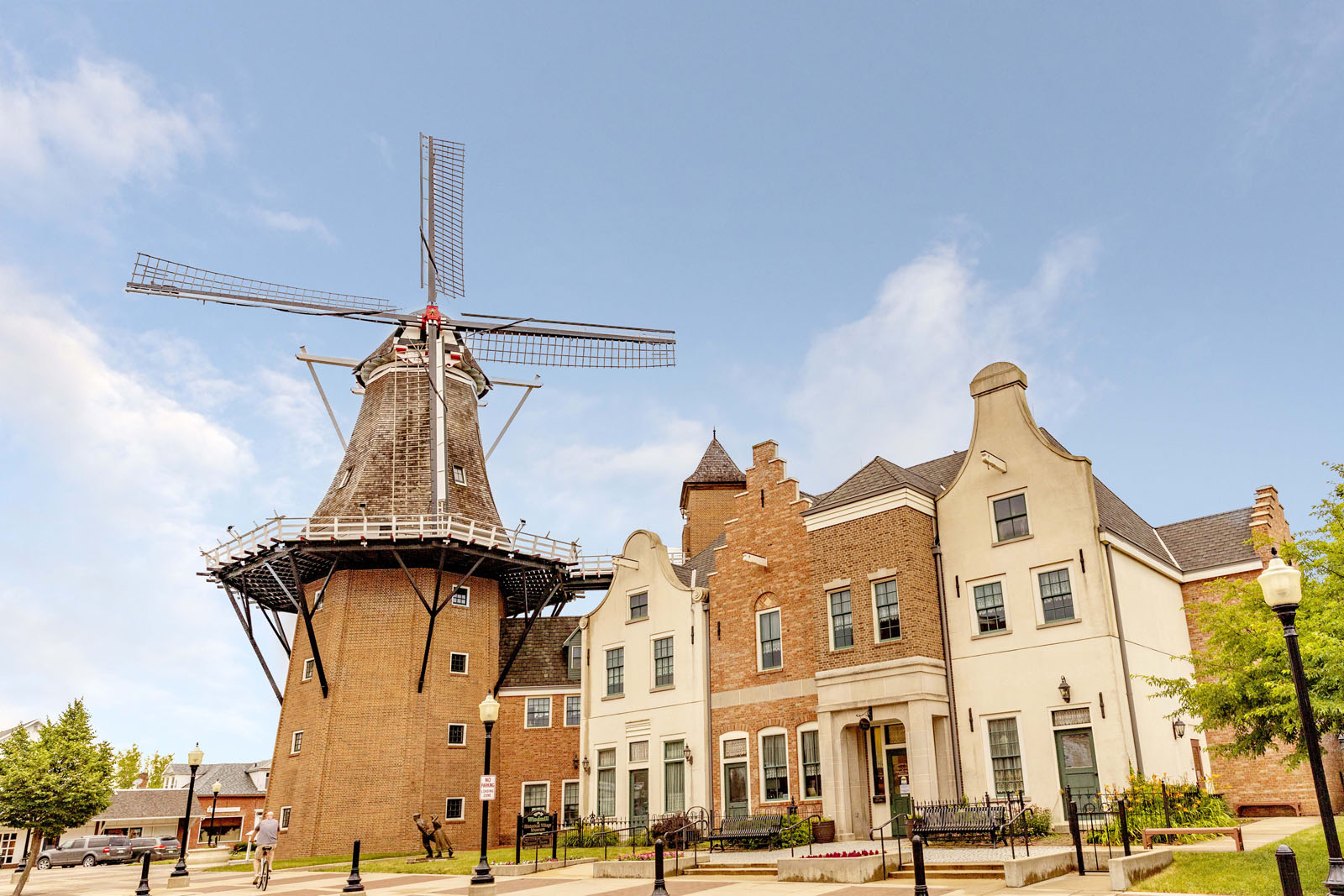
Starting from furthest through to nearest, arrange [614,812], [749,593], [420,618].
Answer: [420,618]
[614,812]
[749,593]

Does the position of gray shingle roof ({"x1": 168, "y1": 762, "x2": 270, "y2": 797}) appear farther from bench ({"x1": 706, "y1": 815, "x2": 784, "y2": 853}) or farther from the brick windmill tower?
bench ({"x1": 706, "y1": 815, "x2": 784, "y2": 853})

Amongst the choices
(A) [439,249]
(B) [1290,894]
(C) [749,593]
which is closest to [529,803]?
(C) [749,593]

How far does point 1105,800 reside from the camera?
21109 mm

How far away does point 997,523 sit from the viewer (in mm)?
25188

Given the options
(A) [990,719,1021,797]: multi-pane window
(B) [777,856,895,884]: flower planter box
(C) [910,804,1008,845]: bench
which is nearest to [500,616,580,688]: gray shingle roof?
(A) [990,719,1021,797]: multi-pane window

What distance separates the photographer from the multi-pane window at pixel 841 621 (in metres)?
26.4

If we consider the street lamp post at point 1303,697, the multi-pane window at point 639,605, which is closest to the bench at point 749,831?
the multi-pane window at point 639,605

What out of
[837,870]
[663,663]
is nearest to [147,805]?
[663,663]

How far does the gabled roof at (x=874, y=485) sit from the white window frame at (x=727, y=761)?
520 centimetres

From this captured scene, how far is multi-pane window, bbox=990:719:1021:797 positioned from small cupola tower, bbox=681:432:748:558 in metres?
20.9

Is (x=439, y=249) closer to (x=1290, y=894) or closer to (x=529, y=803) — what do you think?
(x=529, y=803)

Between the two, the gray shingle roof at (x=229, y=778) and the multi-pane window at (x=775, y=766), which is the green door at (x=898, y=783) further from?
the gray shingle roof at (x=229, y=778)

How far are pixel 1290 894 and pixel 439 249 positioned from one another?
146ft

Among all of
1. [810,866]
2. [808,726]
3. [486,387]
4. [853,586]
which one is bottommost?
[810,866]
